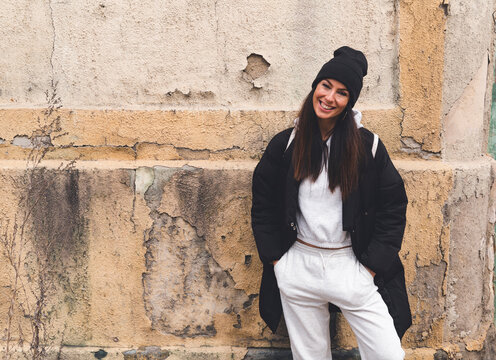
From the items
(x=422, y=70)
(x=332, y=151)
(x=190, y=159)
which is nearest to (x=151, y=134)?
(x=190, y=159)

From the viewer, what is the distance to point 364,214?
2.21 m

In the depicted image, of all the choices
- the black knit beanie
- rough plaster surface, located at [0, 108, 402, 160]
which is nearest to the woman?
the black knit beanie

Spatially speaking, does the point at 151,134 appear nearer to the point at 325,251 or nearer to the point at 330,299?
the point at 325,251

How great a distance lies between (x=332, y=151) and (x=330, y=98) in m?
0.23

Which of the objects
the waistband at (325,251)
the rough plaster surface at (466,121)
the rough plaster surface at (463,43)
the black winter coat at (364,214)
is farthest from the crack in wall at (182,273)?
the rough plaster surface at (463,43)

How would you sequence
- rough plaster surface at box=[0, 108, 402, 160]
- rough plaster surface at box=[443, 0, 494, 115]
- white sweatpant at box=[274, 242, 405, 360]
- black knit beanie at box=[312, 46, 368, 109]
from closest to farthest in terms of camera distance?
black knit beanie at box=[312, 46, 368, 109] → white sweatpant at box=[274, 242, 405, 360] → rough plaster surface at box=[443, 0, 494, 115] → rough plaster surface at box=[0, 108, 402, 160]

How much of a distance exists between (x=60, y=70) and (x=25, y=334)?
5.07ft

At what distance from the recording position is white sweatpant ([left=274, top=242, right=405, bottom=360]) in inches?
84.3

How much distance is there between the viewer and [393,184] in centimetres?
217

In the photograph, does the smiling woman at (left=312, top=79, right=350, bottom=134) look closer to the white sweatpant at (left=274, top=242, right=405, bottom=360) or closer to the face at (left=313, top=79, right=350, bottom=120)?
the face at (left=313, top=79, right=350, bottom=120)

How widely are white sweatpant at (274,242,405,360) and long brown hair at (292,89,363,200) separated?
32 cm

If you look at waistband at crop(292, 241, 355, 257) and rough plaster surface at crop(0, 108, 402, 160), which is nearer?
waistband at crop(292, 241, 355, 257)

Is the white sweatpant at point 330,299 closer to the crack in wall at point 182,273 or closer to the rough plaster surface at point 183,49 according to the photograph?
the crack in wall at point 182,273

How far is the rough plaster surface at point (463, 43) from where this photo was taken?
8.56 ft
